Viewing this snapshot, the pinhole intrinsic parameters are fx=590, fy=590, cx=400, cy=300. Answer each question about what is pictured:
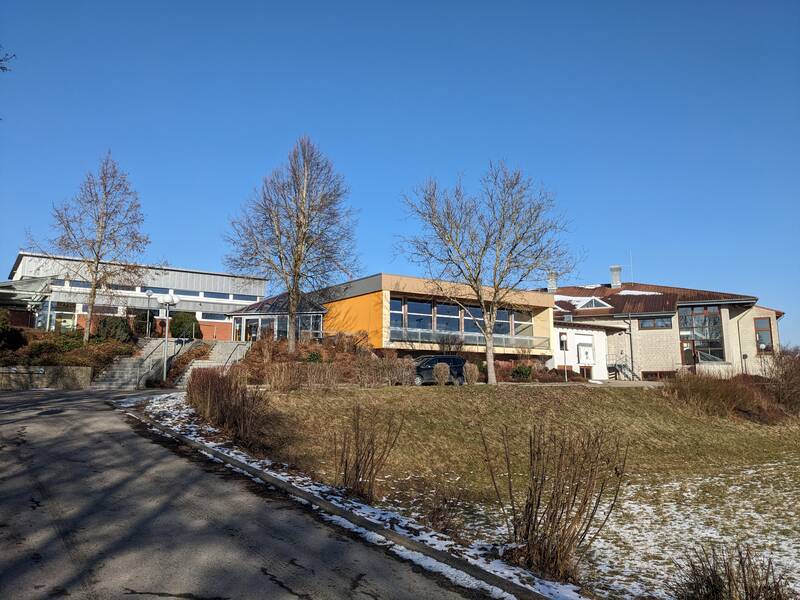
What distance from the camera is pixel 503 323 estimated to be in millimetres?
42125

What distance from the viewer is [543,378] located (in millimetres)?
33312

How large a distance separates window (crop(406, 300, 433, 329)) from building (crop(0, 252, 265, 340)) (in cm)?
979

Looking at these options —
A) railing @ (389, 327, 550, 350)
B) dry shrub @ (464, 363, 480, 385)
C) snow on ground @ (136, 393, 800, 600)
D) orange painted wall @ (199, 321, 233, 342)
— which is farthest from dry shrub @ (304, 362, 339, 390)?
orange painted wall @ (199, 321, 233, 342)

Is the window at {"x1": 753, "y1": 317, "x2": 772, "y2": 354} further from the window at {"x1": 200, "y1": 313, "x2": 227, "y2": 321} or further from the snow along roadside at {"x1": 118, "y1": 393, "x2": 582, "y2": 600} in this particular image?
the snow along roadside at {"x1": 118, "y1": 393, "x2": 582, "y2": 600}

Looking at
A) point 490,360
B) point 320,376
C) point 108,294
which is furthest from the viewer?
point 108,294

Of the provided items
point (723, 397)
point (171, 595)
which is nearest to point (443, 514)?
point (171, 595)

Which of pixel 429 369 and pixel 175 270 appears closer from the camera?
pixel 429 369

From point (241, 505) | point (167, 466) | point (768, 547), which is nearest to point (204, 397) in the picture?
point (167, 466)

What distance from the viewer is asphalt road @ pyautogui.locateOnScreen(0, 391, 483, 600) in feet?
13.8

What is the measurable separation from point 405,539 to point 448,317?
110ft

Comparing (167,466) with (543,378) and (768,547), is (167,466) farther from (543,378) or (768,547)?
(543,378)

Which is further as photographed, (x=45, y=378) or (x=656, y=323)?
(x=656, y=323)

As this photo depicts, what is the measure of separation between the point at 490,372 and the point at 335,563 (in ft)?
69.6

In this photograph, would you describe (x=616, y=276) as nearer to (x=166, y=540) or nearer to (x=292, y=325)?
(x=292, y=325)
